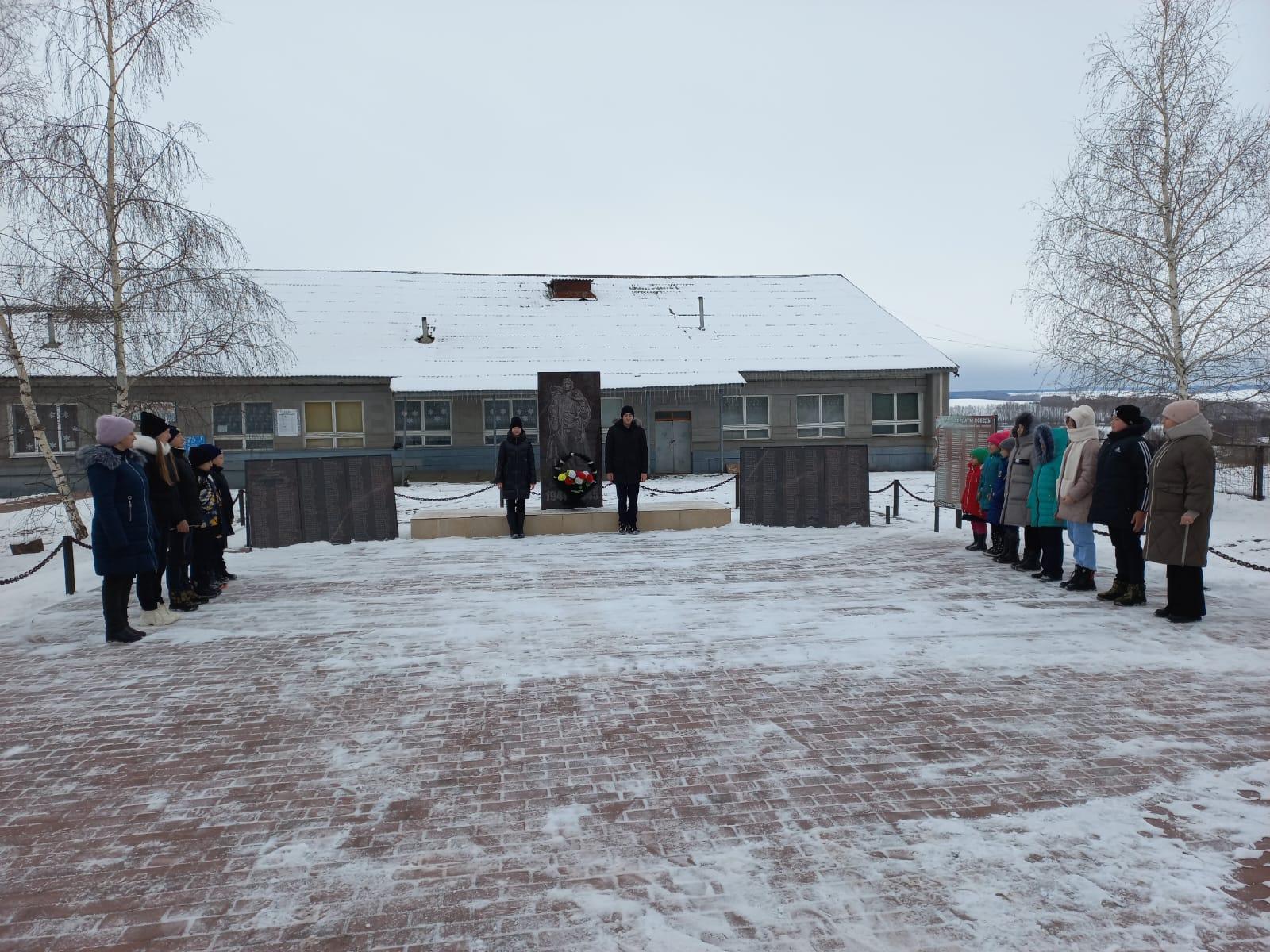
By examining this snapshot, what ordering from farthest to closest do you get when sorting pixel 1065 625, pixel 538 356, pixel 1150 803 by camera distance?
pixel 538 356
pixel 1065 625
pixel 1150 803

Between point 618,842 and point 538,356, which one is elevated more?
point 538,356

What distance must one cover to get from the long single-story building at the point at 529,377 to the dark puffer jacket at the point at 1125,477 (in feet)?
53.4

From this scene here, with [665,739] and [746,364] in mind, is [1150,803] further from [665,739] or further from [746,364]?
→ [746,364]

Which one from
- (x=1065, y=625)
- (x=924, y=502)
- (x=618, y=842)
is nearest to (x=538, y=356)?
(x=924, y=502)

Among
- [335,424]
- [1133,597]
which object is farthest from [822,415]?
[1133,597]

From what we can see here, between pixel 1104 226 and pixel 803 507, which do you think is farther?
pixel 1104 226

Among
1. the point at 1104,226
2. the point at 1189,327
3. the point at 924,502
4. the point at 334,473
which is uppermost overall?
the point at 1104,226

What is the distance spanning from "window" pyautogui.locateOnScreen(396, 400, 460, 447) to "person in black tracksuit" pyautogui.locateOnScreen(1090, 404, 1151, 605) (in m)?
19.7

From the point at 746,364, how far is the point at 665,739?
21.4m

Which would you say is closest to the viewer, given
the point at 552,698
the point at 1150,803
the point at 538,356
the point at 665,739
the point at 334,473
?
the point at 1150,803

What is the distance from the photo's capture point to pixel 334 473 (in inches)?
468

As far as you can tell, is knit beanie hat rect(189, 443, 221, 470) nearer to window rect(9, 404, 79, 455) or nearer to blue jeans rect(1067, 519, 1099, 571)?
blue jeans rect(1067, 519, 1099, 571)

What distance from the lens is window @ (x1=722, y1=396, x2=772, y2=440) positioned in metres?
25.7

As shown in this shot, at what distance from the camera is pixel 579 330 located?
86.8 ft
